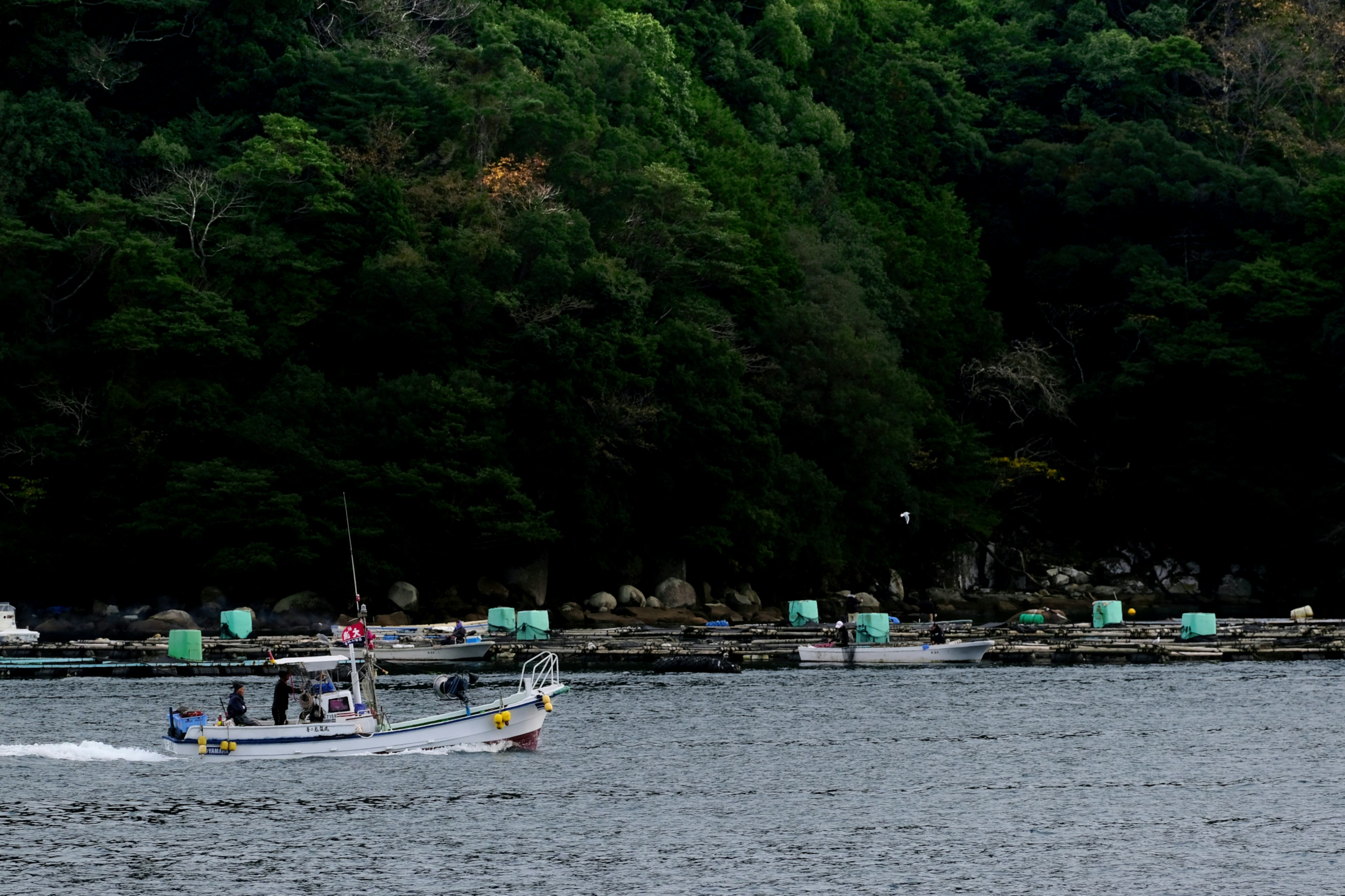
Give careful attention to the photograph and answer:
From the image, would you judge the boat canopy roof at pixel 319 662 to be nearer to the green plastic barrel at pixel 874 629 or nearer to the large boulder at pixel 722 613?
the green plastic barrel at pixel 874 629

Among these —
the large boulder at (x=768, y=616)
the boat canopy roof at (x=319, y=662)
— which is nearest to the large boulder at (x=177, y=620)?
the large boulder at (x=768, y=616)

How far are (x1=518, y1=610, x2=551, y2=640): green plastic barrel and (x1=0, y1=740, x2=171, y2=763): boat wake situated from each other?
2640cm

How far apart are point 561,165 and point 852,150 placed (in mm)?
25560

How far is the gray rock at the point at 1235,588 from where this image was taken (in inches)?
3935

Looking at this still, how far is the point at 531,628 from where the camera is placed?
7431 cm

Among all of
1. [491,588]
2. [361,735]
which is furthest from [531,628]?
[361,735]

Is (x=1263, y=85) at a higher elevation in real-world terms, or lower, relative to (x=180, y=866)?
higher

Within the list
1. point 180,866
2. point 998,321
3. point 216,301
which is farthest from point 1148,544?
point 180,866

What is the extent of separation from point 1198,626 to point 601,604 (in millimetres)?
25399

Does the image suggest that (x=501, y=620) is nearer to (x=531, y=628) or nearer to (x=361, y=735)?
(x=531, y=628)

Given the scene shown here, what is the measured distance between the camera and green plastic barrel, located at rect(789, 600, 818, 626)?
268 ft

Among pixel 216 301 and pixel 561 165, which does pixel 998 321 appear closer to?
pixel 561 165

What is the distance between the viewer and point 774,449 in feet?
291

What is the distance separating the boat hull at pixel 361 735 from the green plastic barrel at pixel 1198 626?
33.8 m
